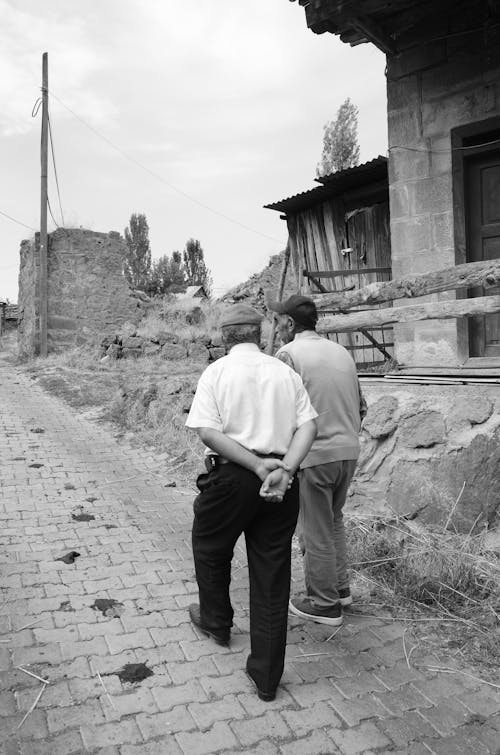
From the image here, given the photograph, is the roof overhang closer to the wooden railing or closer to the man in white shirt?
the wooden railing

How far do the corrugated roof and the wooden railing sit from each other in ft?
12.5

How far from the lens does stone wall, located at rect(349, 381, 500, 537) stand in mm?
4520

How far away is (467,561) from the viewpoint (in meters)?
Answer: 4.12

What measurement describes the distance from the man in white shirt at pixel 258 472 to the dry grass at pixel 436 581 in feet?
3.55

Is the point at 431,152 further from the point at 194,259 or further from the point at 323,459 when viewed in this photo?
the point at 194,259

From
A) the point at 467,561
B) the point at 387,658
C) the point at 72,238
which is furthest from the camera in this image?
the point at 72,238

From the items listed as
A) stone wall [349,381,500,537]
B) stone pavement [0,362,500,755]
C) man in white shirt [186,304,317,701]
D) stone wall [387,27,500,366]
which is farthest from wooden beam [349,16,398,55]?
stone pavement [0,362,500,755]

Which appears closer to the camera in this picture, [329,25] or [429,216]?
[329,25]

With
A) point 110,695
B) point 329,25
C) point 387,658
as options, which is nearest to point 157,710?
point 110,695

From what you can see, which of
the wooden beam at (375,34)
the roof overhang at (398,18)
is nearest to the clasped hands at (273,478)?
the roof overhang at (398,18)

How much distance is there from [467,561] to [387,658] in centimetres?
107

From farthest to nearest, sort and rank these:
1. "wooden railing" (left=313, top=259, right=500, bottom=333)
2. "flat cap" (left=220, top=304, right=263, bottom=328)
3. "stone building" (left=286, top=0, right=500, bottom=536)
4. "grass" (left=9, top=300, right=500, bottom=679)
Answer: "stone building" (left=286, top=0, right=500, bottom=536), "wooden railing" (left=313, top=259, right=500, bottom=333), "grass" (left=9, top=300, right=500, bottom=679), "flat cap" (left=220, top=304, right=263, bottom=328)

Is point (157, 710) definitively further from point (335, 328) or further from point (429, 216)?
point (429, 216)

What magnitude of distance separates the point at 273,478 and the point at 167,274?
52070 mm
